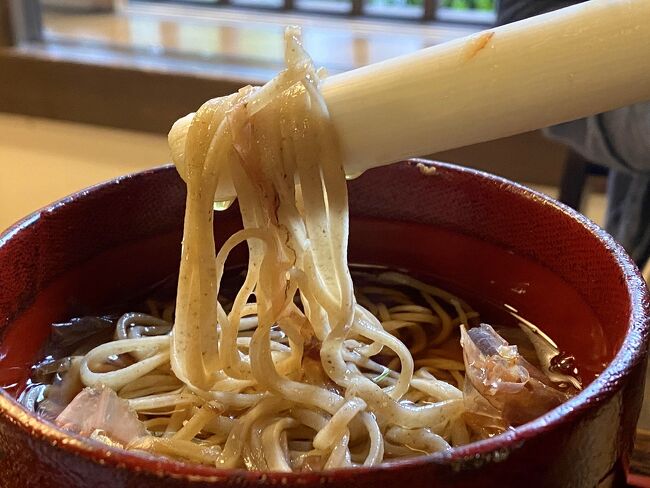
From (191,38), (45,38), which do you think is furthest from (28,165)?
(191,38)

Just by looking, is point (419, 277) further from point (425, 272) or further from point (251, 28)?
point (251, 28)

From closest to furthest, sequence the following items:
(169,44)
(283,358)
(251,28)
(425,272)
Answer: (283,358)
(425,272)
(169,44)
(251,28)

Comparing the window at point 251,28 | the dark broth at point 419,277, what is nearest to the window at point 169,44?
the window at point 251,28

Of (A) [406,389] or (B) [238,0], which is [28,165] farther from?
(A) [406,389]

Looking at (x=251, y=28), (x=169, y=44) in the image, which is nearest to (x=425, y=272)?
(x=169, y=44)

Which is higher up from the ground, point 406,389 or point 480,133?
point 480,133

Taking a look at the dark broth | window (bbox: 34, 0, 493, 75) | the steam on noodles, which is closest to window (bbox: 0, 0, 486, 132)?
window (bbox: 34, 0, 493, 75)
